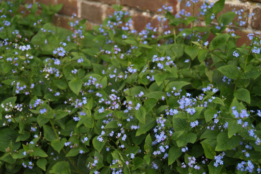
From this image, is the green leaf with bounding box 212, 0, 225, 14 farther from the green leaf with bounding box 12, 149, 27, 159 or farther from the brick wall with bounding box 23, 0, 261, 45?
the green leaf with bounding box 12, 149, 27, 159

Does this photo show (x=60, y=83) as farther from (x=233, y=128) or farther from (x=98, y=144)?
(x=233, y=128)

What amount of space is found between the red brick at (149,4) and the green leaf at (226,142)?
1450 mm

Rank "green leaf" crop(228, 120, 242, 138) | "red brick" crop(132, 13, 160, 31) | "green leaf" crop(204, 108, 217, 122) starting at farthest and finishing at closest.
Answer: "red brick" crop(132, 13, 160, 31), "green leaf" crop(204, 108, 217, 122), "green leaf" crop(228, 120, 242, 138)

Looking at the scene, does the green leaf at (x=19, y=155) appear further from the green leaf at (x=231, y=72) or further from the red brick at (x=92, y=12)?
the red brick at (x=92, y=12)

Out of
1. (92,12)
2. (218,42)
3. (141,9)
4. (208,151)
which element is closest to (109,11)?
(92,12)

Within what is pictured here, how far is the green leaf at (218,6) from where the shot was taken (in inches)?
96.2

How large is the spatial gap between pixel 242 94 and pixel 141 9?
1.43m

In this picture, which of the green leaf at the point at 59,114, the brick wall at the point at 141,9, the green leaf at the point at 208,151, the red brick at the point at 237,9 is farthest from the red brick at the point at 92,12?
the green leaf at the point at 208,151

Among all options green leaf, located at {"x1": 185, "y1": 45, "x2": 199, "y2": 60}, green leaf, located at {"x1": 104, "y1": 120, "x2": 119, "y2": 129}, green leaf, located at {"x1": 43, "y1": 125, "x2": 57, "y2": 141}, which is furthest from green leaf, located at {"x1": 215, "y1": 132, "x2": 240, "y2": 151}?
green leaf, located at {"x1": 43, "y1": 125, "x2": 57, "y2": 141}

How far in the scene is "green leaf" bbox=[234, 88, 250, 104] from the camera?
1977mm

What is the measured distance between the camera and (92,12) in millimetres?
3365

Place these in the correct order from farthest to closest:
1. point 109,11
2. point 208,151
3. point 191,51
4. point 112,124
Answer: point 109,11 → point 191,51 → point 112,124 → point 208,151

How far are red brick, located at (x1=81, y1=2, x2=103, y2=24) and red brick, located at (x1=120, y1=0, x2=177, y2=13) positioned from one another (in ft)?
1.04

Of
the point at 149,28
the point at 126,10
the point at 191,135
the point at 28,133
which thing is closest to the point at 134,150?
the point at 191,135
